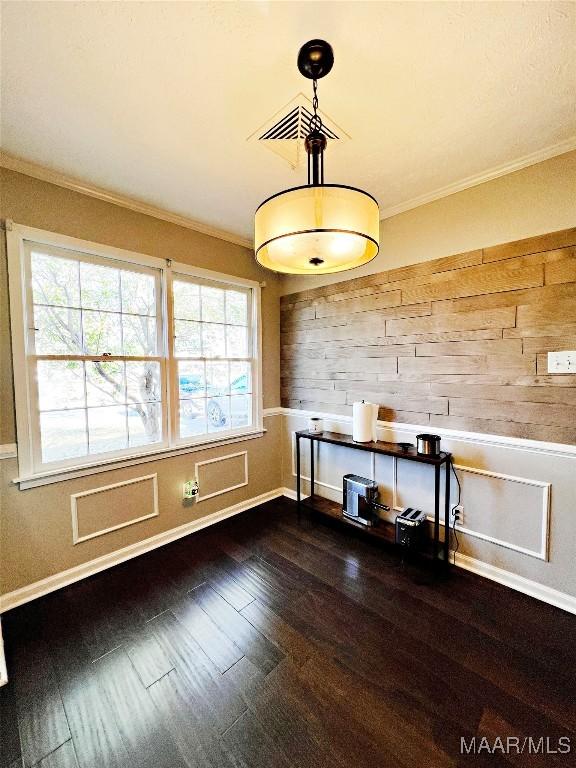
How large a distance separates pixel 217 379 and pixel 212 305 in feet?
2.25

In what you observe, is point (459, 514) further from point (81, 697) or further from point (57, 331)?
point (57, 331)

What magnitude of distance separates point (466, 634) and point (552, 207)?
7.98ft

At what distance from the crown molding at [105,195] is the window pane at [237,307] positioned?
0.48 metres

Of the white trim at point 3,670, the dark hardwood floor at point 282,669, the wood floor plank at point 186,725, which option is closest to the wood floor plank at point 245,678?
the dark hardwood floor at point 282,669

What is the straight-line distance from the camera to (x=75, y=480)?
2.08 m

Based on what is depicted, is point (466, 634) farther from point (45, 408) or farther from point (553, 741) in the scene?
point (45, 408)

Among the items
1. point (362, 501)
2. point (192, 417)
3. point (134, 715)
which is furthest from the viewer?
point (192, 417)

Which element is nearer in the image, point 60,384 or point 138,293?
point 60,384

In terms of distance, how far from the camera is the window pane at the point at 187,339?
2605 mm

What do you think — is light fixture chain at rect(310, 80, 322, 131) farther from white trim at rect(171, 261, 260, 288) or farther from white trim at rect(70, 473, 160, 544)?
white trim at rect(70, 473, 160, 544)

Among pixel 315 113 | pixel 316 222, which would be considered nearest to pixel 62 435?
pixel 316 222

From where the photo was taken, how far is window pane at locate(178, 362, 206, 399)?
2.65 meters

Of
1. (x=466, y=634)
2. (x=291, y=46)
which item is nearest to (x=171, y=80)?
(x=291, y=46)

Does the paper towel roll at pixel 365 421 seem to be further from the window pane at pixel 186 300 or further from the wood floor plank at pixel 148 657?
the wood floor plank at pixel 148 657
